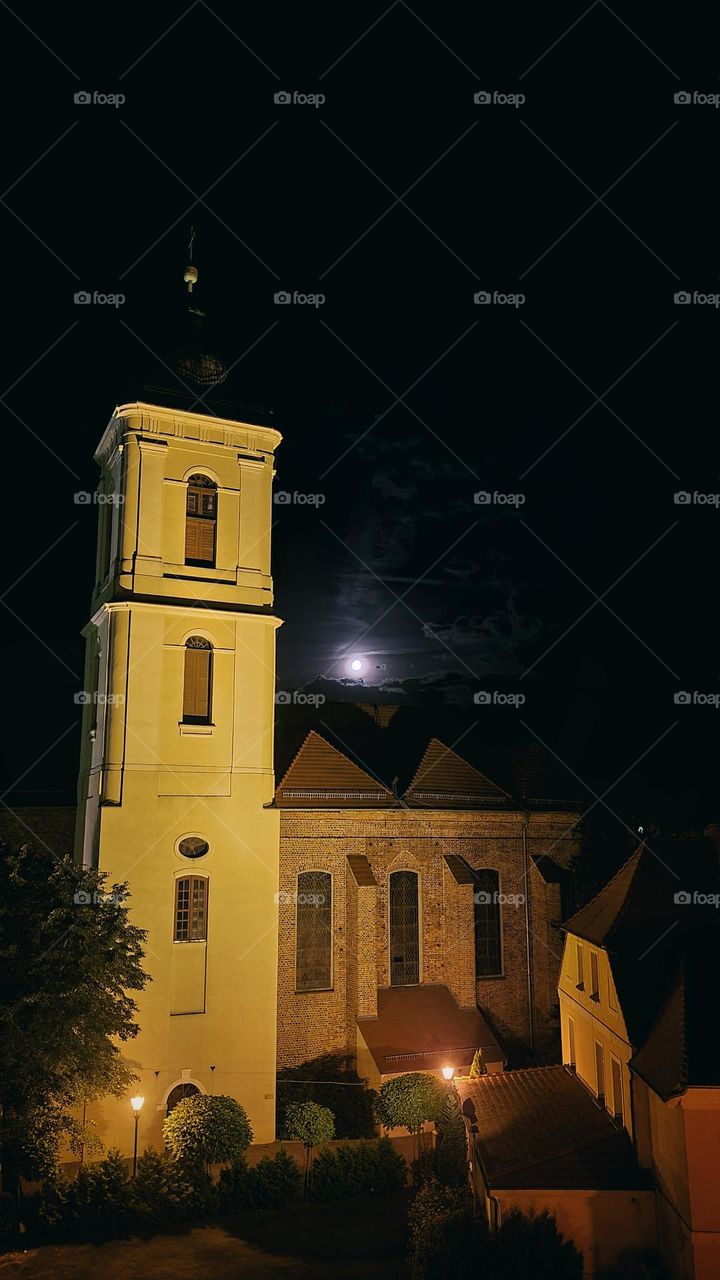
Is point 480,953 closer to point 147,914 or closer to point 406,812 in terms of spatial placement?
point 406,812

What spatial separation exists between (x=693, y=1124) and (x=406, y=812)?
50.3 feet

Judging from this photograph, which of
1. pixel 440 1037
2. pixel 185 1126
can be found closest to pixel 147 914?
pixel 185 1126

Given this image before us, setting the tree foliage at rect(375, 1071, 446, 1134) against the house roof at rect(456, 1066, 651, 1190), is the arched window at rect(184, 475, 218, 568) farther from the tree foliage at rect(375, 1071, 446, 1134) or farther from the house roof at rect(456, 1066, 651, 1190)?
the house roof at rect(456, 1066, 651, 1190)

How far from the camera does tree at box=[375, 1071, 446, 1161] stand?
23812mm

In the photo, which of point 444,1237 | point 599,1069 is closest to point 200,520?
point 599,1069

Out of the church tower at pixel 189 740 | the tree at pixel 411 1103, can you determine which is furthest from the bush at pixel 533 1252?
the church tower at pixel 189 740

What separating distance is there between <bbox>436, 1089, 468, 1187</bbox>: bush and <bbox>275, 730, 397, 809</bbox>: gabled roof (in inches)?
360

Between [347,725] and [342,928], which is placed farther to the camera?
[347,725]

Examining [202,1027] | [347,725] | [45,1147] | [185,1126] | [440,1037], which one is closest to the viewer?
[45,1147]

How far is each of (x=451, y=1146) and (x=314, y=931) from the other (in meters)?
7.45

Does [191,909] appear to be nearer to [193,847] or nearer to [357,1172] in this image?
[193,847]

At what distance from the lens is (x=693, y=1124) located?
50.0ft

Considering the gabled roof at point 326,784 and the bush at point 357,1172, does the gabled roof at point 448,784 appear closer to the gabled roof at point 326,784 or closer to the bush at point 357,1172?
the gabled roof at point 326,784

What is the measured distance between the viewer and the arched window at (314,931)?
27.6 m
